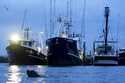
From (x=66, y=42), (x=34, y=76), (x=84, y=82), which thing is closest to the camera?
(x=84, y=82)

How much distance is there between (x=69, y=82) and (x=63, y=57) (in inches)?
4053

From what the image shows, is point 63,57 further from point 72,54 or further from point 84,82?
point 84,82

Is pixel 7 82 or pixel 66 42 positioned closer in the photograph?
pixel 7 82

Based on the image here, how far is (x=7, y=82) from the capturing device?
89875 mm

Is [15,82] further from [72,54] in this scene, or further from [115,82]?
[72,54]

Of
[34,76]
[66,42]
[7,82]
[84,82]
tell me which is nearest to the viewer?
[7,82]

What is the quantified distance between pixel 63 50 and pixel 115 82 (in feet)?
333

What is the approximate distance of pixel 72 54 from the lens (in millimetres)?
199875

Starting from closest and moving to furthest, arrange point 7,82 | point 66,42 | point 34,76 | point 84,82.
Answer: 1. point 7,82
2. point 84,82
3. point 34,76
4. point 66,42

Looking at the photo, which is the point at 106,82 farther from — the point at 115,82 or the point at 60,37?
the point at 60,37

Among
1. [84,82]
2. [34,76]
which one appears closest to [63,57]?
[34,76]

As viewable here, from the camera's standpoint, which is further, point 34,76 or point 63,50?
point 63,50

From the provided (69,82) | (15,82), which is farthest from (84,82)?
(15,82)

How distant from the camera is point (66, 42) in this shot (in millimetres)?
196125
